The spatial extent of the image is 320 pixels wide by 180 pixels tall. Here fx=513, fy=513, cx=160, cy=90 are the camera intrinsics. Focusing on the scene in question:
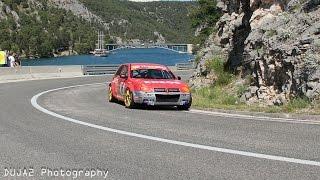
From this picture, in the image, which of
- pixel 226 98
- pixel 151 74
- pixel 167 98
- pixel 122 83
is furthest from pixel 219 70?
pixel 167 98

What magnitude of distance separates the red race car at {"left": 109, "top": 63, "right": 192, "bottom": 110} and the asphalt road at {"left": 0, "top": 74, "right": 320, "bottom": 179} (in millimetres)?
2113

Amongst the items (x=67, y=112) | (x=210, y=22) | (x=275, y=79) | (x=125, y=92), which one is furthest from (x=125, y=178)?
(x=210, y=22)

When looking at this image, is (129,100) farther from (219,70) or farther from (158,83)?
(219,70)

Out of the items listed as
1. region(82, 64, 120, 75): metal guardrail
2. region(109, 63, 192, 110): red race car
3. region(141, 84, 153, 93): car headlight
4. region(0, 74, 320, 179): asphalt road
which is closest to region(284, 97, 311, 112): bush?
region(0, 74, 320, 179): asphalt road

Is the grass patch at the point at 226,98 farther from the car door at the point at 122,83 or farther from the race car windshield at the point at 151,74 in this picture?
the car door at the point at 122,83

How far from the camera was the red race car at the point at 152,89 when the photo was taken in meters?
15.4

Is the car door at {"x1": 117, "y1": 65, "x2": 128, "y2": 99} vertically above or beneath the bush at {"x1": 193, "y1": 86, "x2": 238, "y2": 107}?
above

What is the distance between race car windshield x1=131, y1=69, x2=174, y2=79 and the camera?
17.2 meters

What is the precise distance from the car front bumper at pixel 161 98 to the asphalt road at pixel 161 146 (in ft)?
6.86

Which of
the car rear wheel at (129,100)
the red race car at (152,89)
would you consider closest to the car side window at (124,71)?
the red race car at (152,89)

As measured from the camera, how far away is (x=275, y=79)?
18.4 meters

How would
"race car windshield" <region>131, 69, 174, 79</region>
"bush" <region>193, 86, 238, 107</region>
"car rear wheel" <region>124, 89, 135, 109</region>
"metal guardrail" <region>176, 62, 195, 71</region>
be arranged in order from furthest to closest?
"metal guardrail" <region>176, 62, 195, 71</region> < "bush" <region>193, 86, 238, 107</region> < "race car windshield" <region>131, 69, 174, 79</region> < "car rear wheel" <region>124, 89, 135, 109</region>

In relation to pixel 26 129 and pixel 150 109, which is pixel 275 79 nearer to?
pixel 150 109

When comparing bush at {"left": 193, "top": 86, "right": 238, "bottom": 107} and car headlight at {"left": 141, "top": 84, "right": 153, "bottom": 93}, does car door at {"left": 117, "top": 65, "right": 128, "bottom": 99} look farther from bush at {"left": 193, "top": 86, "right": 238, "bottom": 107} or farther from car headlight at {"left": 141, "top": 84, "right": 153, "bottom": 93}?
bush at {"left": 193, "top": 86, "right": 238, "bottom": 107}
